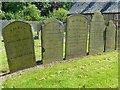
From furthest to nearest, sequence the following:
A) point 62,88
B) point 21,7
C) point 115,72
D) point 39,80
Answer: point 21,7 < point 115,72 < point 39,80 < point 62,88

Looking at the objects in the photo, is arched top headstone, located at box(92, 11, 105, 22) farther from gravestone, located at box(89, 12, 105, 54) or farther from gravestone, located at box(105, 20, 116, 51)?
gravestone, located at box(105, 20, 116, 51)

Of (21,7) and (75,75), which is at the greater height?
(21,7)

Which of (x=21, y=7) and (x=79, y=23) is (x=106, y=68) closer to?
(x=79, y=23)

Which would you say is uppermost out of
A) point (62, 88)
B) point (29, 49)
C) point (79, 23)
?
point (79, 23)

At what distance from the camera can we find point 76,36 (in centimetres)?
1061

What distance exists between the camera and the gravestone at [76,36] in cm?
1044

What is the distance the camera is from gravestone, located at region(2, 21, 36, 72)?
8555 mm

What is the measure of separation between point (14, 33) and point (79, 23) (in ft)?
9.27

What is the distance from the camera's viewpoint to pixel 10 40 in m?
8.59

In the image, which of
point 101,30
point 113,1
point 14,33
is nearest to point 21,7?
point 113,1

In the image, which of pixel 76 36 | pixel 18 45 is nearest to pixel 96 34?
pixel 76 36

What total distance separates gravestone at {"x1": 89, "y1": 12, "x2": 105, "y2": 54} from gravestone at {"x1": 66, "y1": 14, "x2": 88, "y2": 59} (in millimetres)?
925

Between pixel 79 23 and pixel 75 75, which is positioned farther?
pixel 79 23

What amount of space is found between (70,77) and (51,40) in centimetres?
276
